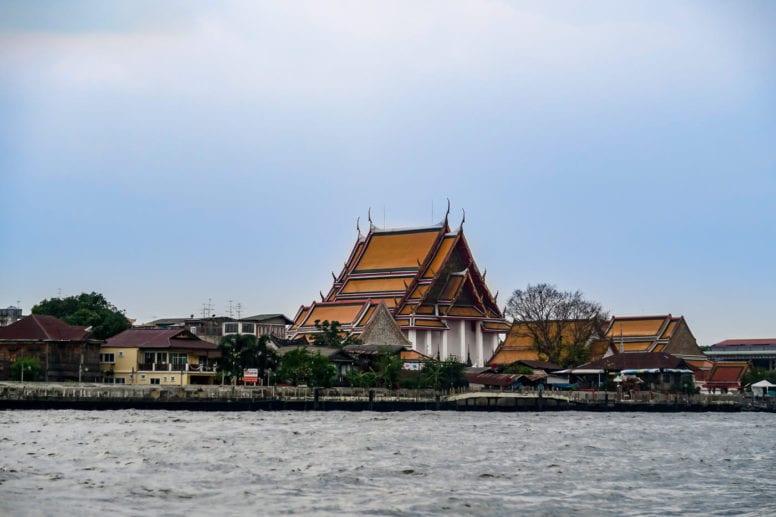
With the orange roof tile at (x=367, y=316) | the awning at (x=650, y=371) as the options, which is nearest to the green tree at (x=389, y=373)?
the orange roof tile at (x=367, y=316)

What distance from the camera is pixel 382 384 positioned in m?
86.6

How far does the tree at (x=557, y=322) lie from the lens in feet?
357

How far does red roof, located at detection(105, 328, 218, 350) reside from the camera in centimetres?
8662

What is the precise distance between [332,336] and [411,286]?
15.4m

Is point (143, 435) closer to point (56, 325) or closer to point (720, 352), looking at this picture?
point (56, 325)

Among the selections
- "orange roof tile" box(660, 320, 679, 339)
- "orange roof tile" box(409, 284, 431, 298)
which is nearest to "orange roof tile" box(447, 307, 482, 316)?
"orange roof tile" box(409, 284, 431, 298)

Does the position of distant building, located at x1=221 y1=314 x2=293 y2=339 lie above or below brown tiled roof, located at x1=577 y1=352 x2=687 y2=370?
above

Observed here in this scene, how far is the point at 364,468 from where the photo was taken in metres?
36.8

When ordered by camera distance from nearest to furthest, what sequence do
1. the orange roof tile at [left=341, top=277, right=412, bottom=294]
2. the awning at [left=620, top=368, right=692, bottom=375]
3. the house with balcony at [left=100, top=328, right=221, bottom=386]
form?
1. the house with balcony at [left=100, top=328, right=221, bottom=386]
2. the awning at [left=620, top=368, right=692, bottom=375]
3. the orange roof tile at [left=341, top=277, right=412, bottom=294]

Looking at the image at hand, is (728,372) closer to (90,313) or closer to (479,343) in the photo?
(479,343)

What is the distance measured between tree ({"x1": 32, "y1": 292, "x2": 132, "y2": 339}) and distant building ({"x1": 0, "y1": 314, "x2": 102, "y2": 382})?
39.4 ft

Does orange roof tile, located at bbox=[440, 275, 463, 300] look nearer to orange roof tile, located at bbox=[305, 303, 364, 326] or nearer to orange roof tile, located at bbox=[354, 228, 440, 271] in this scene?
orange roof tile, located at bbox=[354, 228, 440, 271]

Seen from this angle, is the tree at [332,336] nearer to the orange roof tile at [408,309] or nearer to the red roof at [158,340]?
the orange roof tile at [408,309]

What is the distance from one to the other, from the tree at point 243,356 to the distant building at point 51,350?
9786 mm
